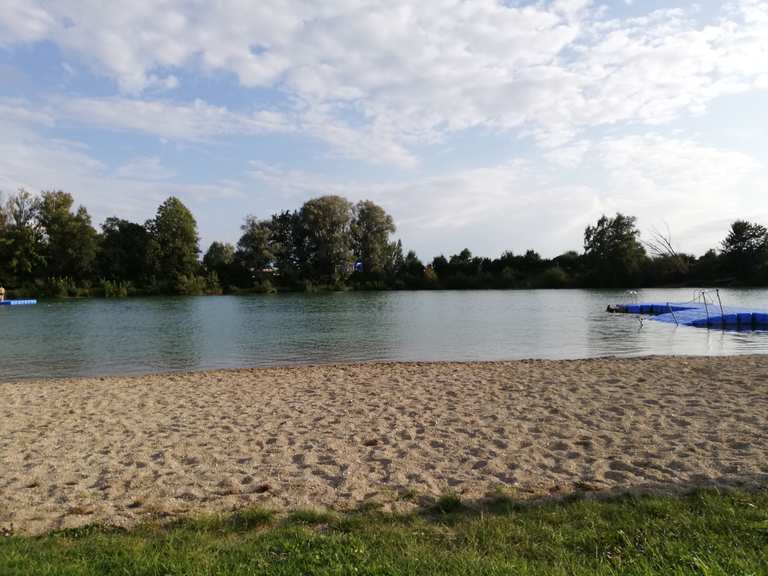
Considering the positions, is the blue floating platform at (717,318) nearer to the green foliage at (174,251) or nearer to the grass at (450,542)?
the grass at (450,542)

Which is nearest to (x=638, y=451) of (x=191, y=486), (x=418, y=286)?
(x=191, y=486)

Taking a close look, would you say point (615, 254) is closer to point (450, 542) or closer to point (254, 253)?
point (254, 253)

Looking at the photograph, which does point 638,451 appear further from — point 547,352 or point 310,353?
point 310,353

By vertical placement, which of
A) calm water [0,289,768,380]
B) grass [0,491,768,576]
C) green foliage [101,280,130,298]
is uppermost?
green foliage [101,280,130,298]

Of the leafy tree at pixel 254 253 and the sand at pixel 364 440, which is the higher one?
the leafy tree at pixel 254 253

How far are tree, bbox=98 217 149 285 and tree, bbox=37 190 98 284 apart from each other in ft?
8.33

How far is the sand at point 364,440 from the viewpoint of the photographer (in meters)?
5.72

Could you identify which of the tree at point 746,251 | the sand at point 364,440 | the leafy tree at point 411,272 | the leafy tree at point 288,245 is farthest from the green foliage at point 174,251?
Result: the tree at point 746,251

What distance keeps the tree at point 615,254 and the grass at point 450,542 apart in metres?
87.5

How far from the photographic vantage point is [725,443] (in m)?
6.96

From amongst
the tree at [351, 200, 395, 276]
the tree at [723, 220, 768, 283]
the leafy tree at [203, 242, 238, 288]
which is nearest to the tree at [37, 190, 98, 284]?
the leafy tree at [203, 242, 238, 288]

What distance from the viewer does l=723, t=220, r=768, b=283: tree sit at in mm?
76562

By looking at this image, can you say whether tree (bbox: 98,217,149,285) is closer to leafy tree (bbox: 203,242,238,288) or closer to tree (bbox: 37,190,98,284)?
tree (bbox: 37,190,98,284)

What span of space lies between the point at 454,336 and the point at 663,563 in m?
22.4
